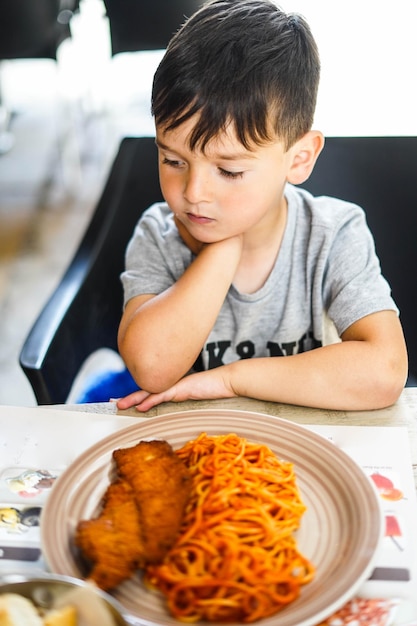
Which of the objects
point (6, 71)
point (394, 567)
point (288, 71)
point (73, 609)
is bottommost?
point (6, 71)

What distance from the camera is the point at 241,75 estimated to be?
40.0 inches

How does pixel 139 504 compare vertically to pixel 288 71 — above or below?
below

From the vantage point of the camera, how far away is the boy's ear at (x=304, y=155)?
1.14 meters

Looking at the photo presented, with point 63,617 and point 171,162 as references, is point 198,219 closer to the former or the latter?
point 171,162

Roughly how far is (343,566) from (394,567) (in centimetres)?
8

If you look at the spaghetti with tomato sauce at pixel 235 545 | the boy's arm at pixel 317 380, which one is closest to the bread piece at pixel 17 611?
the spaghetti with tomato sauce at pixel 235 545

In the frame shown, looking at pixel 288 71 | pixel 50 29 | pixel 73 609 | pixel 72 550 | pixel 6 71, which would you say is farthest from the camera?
pixel 6 71

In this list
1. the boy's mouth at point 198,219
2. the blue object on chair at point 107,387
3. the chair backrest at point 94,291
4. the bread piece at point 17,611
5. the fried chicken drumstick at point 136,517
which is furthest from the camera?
the blue object on chair at point 107,387

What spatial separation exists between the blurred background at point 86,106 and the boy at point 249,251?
1.27 meters

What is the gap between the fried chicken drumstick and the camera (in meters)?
0.65

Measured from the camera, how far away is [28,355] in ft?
3.91

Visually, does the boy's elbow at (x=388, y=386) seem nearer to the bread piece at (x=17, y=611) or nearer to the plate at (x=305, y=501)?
the plate at (x=305, y=501)

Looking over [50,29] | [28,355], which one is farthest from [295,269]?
[50,29]

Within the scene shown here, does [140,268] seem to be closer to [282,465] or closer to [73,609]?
[282,465]
